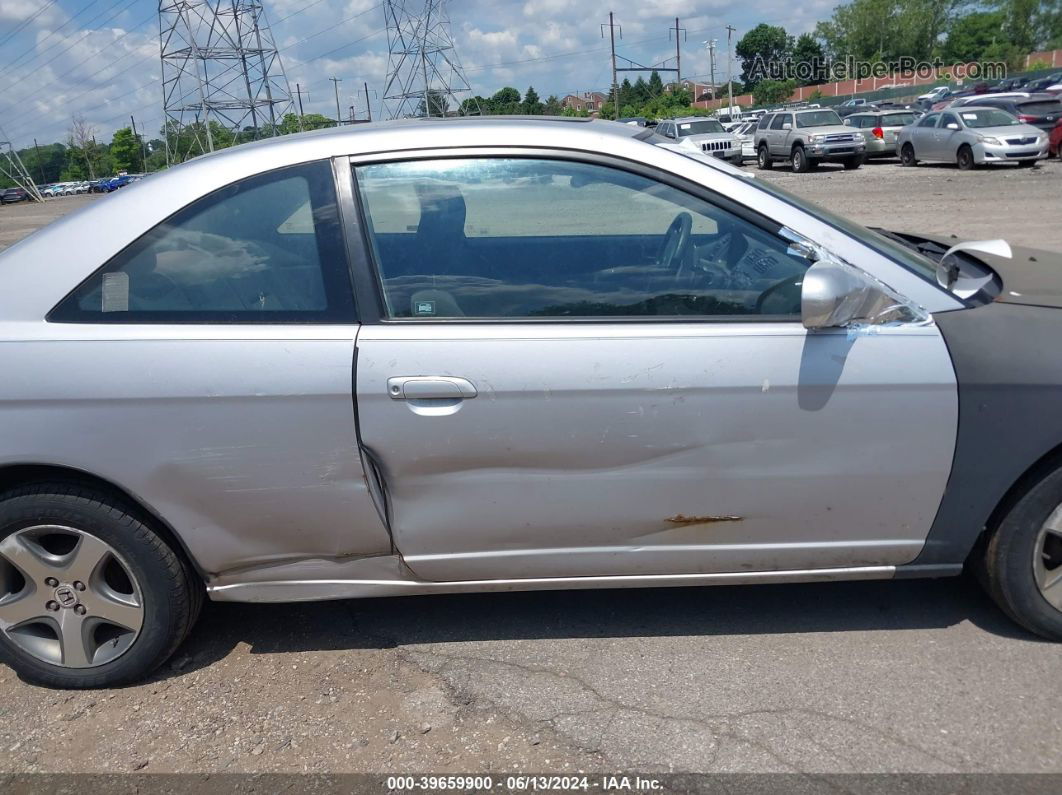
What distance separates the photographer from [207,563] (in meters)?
3.00

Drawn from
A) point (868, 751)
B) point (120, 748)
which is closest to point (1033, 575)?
point (868, 751)

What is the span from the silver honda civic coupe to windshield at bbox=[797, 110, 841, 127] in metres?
25.0

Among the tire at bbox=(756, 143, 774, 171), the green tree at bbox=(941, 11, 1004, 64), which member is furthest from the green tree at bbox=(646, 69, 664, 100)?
the tire at bbox=(756, 143, 774, 171)

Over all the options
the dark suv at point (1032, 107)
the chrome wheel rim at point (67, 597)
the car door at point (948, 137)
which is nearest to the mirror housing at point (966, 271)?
the chrome wheel rim at point (67, 597)

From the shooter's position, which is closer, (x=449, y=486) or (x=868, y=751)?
(x=868, y=751)

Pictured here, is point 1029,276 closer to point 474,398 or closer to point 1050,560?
point 1050,560

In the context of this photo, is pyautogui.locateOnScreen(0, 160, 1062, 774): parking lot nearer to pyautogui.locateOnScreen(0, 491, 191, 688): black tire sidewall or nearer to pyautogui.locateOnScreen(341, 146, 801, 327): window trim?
pyautogui.locateOnScreen(0, 491, 191, 688): black tire sidewall

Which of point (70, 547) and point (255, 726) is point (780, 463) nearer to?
point (255, 726)

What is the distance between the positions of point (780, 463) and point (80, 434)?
220 centimetres

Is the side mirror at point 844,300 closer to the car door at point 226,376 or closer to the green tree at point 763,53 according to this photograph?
the car door at point 226,376

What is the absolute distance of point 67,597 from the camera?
300 cm

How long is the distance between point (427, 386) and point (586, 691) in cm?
114

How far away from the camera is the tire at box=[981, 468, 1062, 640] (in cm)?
283

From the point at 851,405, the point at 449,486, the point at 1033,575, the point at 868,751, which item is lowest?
the point at 868,751
